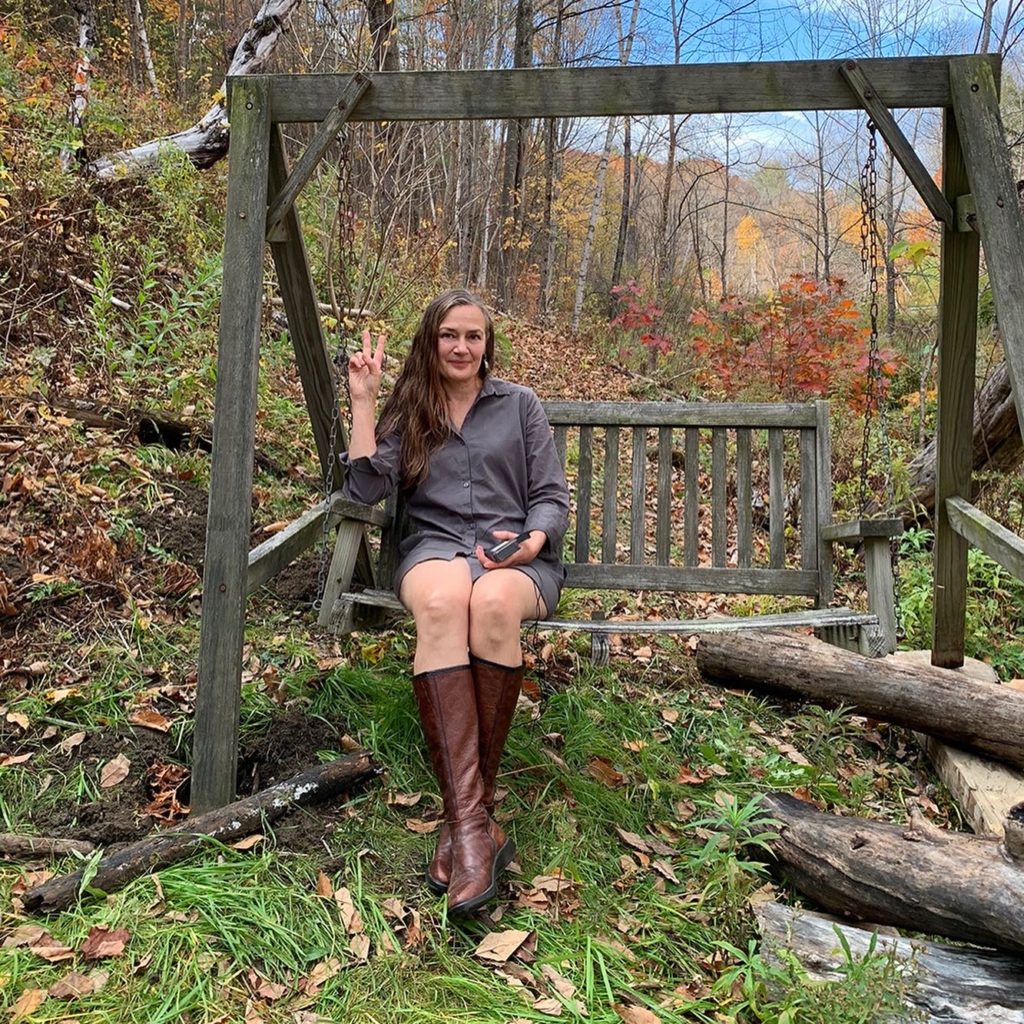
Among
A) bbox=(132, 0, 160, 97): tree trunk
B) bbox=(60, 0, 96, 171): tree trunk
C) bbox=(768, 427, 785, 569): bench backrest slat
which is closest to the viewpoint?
bbox=(768, 427, 785, 569): bench backrest slat

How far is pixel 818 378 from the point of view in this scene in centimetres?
782

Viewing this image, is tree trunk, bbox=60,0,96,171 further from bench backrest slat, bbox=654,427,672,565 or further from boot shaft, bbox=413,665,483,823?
boot shaft, bbox=413,665,483,823

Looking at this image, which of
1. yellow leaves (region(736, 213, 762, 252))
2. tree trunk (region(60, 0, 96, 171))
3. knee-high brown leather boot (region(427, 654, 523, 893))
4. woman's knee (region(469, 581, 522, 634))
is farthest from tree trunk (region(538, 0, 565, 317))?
yellow leaves (region(736, 213, 762, 252))

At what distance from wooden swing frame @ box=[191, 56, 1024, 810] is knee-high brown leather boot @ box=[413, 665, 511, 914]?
685mm

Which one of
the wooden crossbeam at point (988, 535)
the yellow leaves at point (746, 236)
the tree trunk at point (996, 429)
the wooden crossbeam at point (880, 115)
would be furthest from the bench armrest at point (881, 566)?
the yellow leaves at point (746, 236)

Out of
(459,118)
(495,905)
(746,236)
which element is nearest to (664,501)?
(459,118)

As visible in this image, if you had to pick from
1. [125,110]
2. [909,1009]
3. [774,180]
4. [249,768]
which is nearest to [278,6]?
[125,110]

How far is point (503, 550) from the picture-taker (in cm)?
300

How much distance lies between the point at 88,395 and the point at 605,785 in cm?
363

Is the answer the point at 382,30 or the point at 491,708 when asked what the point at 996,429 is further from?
the point at 382,30

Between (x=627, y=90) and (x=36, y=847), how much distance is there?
3027 mm

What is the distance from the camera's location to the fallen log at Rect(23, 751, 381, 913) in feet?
7.70

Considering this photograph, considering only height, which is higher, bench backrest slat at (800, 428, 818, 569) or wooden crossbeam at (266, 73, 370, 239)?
wooden crossbeam at (266, 73, 370, 239)

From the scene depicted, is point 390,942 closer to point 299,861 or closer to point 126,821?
point 299,861
